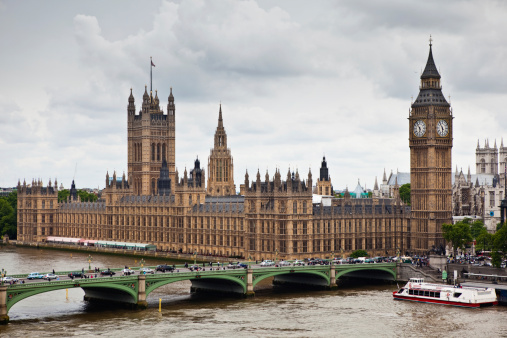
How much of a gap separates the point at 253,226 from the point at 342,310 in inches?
1793

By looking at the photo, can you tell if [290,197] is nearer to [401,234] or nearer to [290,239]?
[290,239]

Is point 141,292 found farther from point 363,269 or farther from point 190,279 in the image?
point 363,269

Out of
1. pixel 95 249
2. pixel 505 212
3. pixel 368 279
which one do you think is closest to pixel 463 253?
pixel 505 212

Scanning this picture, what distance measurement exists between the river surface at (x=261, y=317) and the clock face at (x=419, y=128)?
35203 millimetres

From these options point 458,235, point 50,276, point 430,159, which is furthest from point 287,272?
point 430,159

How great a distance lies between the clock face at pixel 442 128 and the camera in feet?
463

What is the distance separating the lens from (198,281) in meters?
112

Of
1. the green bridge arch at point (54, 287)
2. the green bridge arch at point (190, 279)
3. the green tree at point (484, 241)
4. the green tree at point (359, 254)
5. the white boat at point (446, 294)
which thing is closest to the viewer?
the green bridge arch at point (54, 287)

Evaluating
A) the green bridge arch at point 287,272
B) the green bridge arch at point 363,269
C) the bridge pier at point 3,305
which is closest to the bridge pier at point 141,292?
the bridge pier at point 3,305

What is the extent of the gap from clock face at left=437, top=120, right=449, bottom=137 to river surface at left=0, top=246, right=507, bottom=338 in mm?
35960

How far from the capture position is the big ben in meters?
141

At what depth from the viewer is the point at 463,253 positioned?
140m

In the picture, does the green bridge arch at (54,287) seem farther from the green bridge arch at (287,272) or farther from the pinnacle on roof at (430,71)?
the pinnacle on roof at (430,71)

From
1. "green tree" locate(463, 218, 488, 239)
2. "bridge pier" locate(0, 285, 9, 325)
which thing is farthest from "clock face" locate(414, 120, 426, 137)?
"bridge pier" locate(0, 285, 9, 325)
